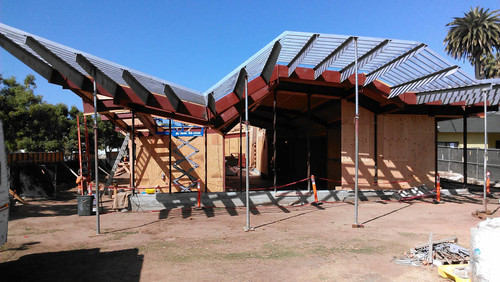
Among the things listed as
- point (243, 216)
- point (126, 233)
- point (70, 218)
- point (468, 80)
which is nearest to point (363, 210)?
point (243, 216)

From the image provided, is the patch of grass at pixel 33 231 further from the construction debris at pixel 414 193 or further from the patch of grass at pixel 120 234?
the construction debris at pixel 414 193

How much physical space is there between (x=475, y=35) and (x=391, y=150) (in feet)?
103

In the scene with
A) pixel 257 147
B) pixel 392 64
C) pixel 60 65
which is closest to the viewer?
pixel 60 65

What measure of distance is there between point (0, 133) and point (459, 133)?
40061mm

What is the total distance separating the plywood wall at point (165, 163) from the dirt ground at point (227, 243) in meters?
3.78

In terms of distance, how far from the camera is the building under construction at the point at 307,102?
9069mm

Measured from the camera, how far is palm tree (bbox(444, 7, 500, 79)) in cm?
3519

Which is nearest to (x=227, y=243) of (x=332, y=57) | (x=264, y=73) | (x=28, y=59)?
(x=264, y=73)

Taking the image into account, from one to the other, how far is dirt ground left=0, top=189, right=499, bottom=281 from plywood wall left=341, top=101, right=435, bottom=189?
2659 millimetres

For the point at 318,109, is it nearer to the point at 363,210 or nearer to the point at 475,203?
the point at 363,210

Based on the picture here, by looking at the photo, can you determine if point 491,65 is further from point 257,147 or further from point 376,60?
point 376,60

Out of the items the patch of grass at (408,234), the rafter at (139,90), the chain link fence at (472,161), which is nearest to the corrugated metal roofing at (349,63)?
the rafter at (139,90)

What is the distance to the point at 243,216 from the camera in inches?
444

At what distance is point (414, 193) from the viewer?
48.3 ft
